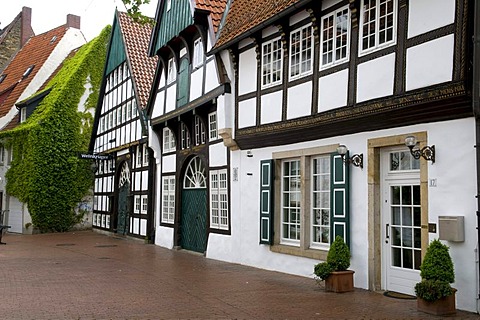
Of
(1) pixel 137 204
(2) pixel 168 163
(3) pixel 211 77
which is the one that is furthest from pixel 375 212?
(1) pixel 137 204

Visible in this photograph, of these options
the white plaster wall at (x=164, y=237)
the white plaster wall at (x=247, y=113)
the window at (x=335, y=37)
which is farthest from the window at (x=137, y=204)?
the window at (x=335, y=37)

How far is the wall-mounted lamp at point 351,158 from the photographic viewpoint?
35.2ft

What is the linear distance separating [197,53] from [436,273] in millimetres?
11086

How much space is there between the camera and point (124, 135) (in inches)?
958

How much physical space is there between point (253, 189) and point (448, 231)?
6300mm

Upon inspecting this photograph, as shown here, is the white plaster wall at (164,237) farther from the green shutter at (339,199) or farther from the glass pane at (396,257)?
the glass pane at (396,257)

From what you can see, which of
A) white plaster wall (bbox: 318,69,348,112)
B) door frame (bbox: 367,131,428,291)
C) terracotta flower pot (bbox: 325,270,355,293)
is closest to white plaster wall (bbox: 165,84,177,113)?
white plaster wall (bbox: 318,69,348,112)

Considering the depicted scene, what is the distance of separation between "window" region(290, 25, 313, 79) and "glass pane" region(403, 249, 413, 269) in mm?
4320

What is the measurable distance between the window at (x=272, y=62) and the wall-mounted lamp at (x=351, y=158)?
2.81 metres

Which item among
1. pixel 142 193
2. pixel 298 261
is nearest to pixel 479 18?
pixel 298 261

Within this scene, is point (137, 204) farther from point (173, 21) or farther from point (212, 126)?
point (173, 21)

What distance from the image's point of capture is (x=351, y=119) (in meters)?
10.7

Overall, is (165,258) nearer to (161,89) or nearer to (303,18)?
(161,89)

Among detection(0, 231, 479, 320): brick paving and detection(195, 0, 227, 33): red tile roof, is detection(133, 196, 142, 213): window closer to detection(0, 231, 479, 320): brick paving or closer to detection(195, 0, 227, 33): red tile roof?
detection(0, 231, 479, 320): brick paving
